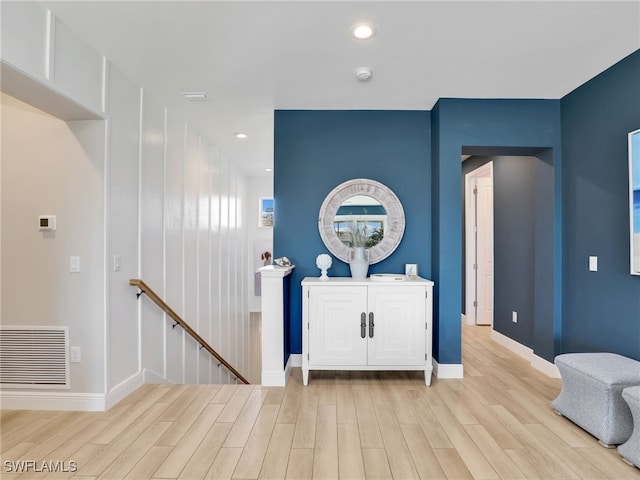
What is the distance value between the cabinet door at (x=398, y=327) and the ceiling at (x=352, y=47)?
70.2 inches

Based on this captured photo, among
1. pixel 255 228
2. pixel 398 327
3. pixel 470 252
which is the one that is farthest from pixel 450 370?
pixel 255 228

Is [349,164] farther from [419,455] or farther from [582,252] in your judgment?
[419,455]

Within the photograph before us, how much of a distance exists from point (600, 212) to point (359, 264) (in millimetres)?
1969

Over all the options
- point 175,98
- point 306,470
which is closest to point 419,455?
point 306,470

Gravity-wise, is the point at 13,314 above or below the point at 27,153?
below

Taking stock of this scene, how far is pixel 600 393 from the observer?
85.4 inches

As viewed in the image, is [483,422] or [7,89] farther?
[483,422]

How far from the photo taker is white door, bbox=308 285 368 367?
10.1 ft

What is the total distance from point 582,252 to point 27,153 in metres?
4.46

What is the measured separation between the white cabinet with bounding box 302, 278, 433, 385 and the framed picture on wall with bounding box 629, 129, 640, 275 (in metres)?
1.39

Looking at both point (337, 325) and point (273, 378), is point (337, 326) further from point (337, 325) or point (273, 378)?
point (273, 378)

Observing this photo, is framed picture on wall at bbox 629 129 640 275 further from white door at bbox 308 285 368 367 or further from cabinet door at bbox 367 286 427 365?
white door at bbox 308 285 368 367

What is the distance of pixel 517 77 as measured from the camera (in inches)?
115

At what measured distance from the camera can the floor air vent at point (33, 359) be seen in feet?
8.63
